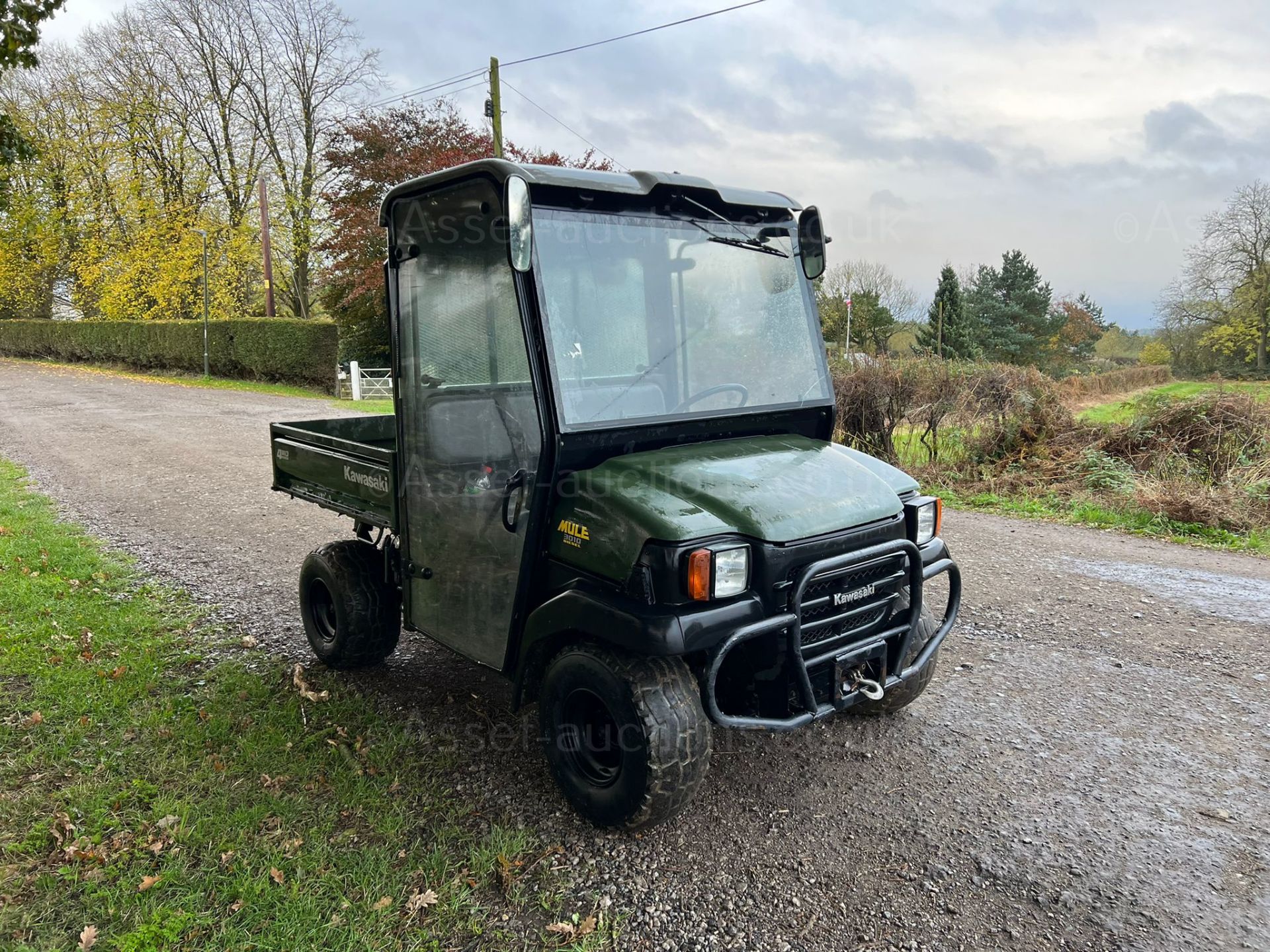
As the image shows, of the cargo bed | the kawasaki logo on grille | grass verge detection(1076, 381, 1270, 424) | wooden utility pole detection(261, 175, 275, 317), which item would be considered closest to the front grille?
the kawasaki logo on grille

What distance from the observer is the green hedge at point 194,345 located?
2194 cm

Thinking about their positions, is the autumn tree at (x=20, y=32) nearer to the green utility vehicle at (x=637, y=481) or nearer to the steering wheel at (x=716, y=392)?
the green utility vehicle at (x=637, y=481)

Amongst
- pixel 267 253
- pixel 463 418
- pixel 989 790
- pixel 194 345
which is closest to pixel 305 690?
pixel 463 418

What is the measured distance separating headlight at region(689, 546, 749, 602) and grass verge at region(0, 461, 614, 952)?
1.09m

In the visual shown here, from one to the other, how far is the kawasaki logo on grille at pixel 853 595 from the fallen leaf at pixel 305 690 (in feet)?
8.68

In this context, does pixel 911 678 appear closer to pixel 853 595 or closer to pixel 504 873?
pixel 853 595

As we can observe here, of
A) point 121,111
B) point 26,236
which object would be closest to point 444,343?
point 121,111

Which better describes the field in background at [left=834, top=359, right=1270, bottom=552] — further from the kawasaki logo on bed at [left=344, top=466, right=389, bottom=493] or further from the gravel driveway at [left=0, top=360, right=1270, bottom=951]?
the kawasaki logo on bed at [left=344, top=466, right=389, bottom=493]

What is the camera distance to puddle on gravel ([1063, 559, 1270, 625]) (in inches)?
211

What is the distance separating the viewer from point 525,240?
2.76 m

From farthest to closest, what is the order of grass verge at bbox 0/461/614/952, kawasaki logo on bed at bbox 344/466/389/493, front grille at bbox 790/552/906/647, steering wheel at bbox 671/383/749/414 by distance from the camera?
kawasaki logo on bed at bbox 344/466/389/493
steering wheel at bbox 671/383/749/414
front grille at bbox 790/552/906/647
grass verge at bbox 0/461/614/952

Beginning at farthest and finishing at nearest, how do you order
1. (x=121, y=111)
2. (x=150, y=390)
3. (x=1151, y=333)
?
(x=1151, y=333) → (x=121, y=111) → (x=150, y=390)

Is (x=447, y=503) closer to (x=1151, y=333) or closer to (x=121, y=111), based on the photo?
(x=121, y=111)

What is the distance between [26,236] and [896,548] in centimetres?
3467
